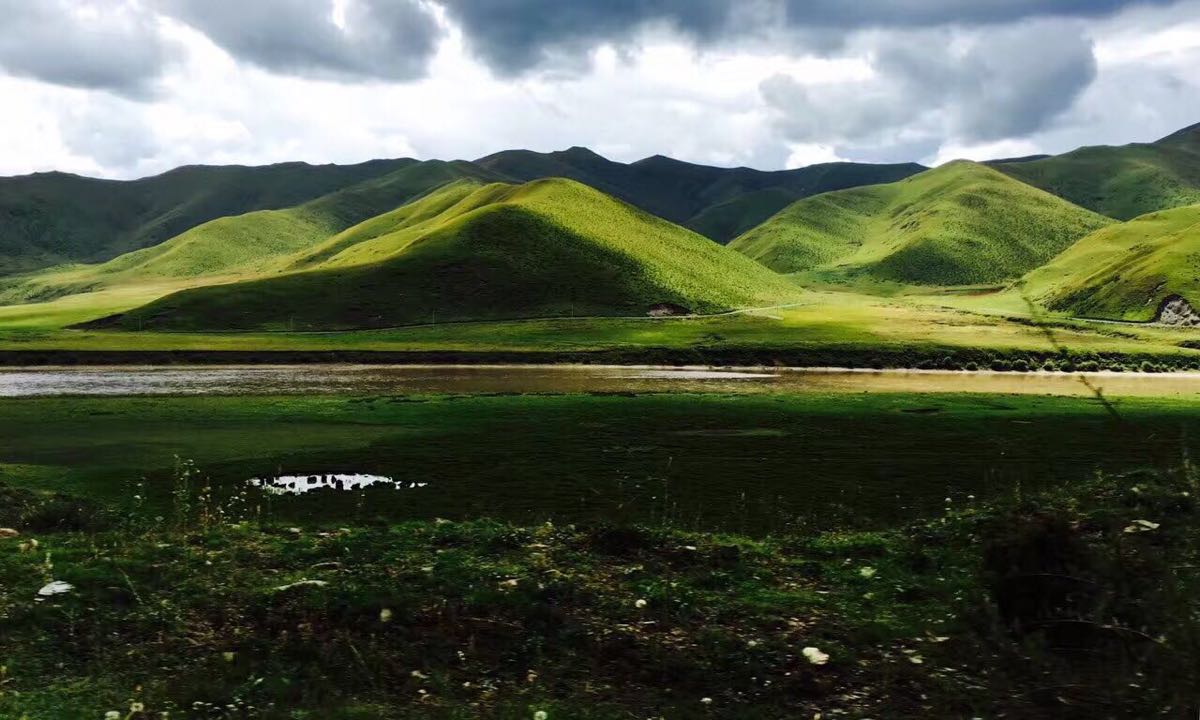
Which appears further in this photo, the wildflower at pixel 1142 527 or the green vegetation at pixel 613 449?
the green vegetation at pixel 613 449

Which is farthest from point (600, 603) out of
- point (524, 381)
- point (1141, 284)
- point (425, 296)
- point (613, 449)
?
point (1141, 284)

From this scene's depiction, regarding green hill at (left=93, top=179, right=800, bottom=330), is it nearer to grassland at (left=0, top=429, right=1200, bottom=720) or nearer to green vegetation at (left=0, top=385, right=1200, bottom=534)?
green vegetation at (left=0, top=385, right=1200, bottom=534)

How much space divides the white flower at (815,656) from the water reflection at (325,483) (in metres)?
20.7

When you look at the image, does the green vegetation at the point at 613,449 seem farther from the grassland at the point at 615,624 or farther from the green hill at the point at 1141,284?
the green hill at the point at 1141,284

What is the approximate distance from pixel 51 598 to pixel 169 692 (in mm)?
4836

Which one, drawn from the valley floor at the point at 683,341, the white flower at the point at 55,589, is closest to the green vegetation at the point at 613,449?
the white flower at the point at 55,589

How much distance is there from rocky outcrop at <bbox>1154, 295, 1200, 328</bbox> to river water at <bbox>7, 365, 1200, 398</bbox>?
55081 millimetres

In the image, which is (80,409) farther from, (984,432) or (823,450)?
(984,432)

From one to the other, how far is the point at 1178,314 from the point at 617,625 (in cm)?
16736

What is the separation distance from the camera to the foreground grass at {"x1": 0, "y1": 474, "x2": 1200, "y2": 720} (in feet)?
34.9

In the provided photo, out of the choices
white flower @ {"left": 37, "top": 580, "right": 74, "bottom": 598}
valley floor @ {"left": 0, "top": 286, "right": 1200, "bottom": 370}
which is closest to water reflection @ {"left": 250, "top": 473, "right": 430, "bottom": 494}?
white flower @ {"left": 37, "top": 580, "right": 74, "bottom": 598}

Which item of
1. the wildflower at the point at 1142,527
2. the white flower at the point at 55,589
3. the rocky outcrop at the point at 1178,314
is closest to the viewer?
the white flower at the point at 55,589

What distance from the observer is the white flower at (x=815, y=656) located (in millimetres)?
11953

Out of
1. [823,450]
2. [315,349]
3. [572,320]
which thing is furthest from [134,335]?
[823,450]
